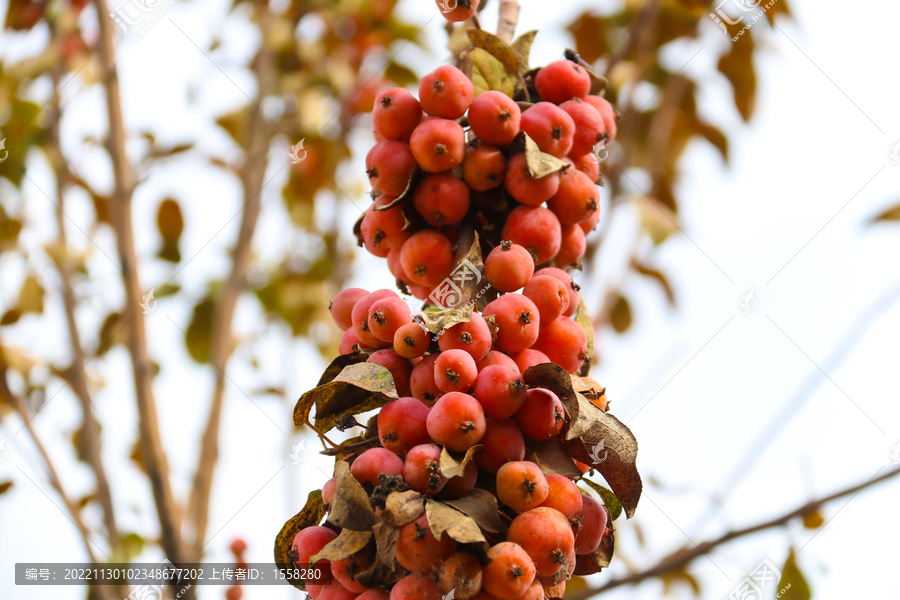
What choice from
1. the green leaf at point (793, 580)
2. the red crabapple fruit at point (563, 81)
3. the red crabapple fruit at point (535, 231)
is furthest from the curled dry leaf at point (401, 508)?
the green leaf at point (793, 580)

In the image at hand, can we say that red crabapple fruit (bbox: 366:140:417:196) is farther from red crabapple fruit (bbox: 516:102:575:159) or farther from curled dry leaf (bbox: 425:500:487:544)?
curled dry leaf (bbox: 425:500:487:544)

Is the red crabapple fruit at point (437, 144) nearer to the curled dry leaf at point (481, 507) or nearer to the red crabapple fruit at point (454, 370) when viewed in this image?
the red crabapple fruit at point (454, 370)

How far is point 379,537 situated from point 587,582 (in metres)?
1.69

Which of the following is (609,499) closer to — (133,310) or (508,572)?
(508,572)

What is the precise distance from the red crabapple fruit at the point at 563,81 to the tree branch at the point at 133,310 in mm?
2048

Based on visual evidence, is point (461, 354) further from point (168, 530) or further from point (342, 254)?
point (342, 254)

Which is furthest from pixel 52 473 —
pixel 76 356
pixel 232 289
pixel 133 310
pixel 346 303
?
pixel 346 303

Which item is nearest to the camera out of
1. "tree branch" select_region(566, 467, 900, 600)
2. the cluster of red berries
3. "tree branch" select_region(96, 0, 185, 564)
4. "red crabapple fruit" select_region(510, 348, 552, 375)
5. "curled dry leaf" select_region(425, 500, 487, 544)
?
"curled dry leaf" select_region(425, 500, 487, 544)

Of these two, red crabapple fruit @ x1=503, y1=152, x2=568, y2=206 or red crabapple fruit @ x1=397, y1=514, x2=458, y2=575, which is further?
red crabapple fruit @ x1=503, y1=152, x2=568, y2=206

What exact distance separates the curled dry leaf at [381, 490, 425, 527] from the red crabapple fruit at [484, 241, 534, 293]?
19.8 inches

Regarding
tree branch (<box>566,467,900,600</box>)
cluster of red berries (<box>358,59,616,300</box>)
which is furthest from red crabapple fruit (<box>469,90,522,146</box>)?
tree branch (<box>566,467,900,600</box>)

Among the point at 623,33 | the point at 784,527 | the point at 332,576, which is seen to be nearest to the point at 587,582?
the point at 784,527

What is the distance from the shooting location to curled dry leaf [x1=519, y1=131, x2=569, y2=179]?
4.90ft

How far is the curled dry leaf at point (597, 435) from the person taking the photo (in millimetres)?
1320
